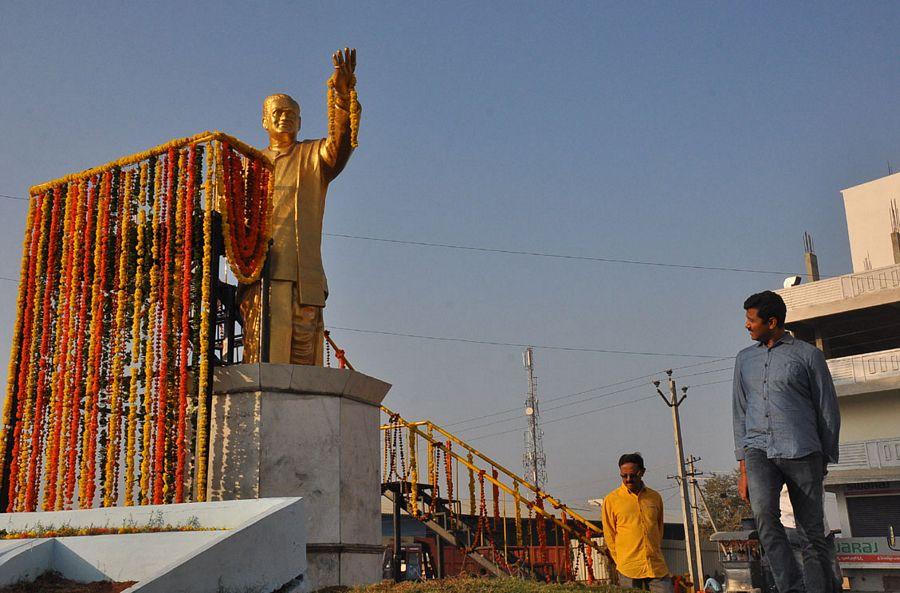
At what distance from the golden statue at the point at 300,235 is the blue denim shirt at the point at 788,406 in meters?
6.43

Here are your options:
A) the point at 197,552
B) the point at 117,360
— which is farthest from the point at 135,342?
the point at 197,552

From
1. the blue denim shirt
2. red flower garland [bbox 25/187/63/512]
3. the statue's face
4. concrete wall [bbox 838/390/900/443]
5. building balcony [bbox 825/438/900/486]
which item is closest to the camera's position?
the blue denim shirt

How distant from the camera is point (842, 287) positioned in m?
26.2

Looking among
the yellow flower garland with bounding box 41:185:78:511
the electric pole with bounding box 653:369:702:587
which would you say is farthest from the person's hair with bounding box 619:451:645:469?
the electric pole with bounding box 653:369:702:587

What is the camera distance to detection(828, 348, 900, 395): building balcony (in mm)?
25297

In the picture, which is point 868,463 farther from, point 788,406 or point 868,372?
point 788,406

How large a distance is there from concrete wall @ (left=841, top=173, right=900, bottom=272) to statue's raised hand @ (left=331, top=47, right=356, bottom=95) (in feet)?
82.3

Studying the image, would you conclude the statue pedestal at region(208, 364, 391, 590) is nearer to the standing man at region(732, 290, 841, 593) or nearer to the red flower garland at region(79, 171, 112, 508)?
the red flower garland at region(79, 171, 112, 508)

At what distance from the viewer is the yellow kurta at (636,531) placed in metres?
6.62

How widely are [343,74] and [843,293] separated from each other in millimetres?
20319

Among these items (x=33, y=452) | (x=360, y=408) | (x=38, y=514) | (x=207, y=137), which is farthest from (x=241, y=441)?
(x=207, y=137)

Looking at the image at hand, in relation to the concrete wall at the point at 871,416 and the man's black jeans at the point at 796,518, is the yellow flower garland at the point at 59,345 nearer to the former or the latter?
the man's black jeans at the point at 796,518

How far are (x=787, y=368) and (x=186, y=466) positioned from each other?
22.8 ft

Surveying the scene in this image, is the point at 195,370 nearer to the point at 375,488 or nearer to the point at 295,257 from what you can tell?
the point at 295,257
